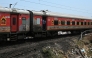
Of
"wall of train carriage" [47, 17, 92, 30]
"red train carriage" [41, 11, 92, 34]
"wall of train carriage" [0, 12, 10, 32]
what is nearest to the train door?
"wall of train carriage" [0, 12, 10, 32]

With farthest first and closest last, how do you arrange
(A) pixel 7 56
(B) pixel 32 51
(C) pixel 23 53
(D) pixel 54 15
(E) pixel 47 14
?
1. (D) pixel 54 15
2. (E) pixel 47 14
3. (B) pixel 32 51
4. (C) pixel 23 53
5. (A) pixel 7 56

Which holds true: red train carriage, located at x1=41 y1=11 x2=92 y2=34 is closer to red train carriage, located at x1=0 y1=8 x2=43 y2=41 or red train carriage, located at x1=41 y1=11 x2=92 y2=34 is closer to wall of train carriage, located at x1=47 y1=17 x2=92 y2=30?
wall of train carriage, located at x1=47 y1=17 x2=92 y2=30

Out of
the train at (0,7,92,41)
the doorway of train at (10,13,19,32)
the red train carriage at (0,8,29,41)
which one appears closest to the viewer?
the red train carriage at (0,8,29,41)

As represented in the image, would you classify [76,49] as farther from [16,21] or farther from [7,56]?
[7,56]

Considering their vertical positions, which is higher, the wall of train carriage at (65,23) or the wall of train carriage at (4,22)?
the wall of train carriage at (4,22)

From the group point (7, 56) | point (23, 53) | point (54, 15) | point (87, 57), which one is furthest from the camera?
point (54, 15)

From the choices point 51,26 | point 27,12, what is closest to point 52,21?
point 51,26

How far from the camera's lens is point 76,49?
71.5ft

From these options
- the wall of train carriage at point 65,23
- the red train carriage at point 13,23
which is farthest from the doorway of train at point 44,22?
the red train carriage at point 13,23

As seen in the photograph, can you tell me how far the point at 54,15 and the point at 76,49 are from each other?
6.31 m

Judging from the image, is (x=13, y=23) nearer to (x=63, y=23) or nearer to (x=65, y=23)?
(x=63, y=23)

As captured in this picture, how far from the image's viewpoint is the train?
18292mm

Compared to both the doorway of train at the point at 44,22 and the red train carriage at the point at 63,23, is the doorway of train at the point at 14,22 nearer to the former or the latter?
the doorway of train at the point at 44,22

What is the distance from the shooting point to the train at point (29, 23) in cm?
1829
